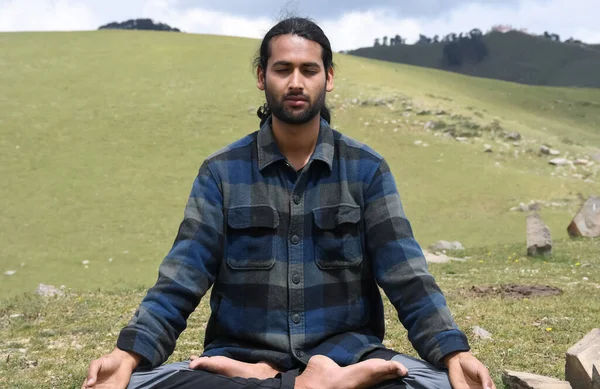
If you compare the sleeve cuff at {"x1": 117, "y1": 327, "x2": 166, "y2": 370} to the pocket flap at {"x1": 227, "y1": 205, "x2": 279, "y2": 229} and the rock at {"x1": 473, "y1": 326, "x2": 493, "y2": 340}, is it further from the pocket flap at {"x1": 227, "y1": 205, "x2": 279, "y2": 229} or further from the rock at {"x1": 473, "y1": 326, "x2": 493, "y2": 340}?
the rock at {"x1": 473, "y1": 326, "x2": 493, "y2": 340}

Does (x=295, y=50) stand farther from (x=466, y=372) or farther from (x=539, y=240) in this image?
(x=539, y=240)

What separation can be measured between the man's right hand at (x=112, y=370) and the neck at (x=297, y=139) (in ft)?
4.07

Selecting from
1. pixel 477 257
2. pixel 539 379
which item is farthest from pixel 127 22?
pixel 539 379

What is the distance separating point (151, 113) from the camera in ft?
104

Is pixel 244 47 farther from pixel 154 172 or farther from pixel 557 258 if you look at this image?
pixel 557 258

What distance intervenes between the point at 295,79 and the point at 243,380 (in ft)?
4.70

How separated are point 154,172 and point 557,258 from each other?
1593 centimetres

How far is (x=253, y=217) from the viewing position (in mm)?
3656

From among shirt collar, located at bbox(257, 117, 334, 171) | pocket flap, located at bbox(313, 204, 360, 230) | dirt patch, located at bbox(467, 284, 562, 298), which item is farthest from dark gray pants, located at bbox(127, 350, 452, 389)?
dirt patch, located at bbox(467, 284, 562, 298)

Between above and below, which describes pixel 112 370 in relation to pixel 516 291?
above

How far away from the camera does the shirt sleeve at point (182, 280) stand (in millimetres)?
3334

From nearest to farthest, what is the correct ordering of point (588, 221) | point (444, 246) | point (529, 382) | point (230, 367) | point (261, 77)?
1. point (230, 367)
2. point (261, 77)
3. point (529, 382)
4. point (444, 246)
5. point (588, 221)

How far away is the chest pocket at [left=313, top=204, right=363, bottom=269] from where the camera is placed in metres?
3.63

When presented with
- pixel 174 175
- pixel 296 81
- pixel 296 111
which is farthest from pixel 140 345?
pixel 174 175
